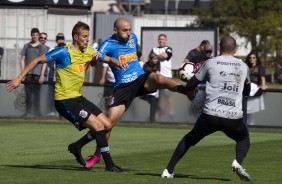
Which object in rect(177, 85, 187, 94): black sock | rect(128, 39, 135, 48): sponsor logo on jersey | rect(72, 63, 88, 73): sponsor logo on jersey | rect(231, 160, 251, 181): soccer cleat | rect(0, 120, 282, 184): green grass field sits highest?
rect(128, 39, 135, 48): sponsor logo on jersey

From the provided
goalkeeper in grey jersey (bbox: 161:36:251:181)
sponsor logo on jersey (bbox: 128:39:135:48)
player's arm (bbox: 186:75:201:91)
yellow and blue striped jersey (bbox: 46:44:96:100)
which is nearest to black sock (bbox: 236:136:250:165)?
goalkeeper in grey jersey (bbox: 161:36:251:181)

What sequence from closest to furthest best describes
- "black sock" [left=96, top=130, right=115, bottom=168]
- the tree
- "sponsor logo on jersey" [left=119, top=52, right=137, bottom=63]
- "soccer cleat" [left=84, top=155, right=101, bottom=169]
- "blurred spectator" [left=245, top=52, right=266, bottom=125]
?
1. "black sock" [left=96, top=130, right=115, bottom=168]
2. "soccer cleat" [left=84, top=155, right=101, bottom=169]
3. "sponsor logo on jersey" [left=119, top=52, right=137, bottom=63]
4. "blurred spectator" [left=245, top=52, right=266, bottom=125]
5. the tree

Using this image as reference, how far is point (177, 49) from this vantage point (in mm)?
32344

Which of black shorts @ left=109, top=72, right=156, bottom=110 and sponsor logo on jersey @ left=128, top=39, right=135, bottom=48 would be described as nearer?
black shorts @ left=109, top=72, right=156, bottom=110

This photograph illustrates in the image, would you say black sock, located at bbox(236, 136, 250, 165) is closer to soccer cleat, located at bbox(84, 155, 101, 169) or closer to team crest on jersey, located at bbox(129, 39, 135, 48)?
soccer cleat, located at bbox(84, 155, 101, 169)

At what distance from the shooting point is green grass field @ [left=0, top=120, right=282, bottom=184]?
44.3ft

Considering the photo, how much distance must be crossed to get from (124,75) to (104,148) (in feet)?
5.25

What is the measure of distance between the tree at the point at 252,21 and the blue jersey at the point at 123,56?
132 ft

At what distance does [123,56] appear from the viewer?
15641mm

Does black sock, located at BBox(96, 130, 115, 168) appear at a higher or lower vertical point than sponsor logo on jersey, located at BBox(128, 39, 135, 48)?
lower

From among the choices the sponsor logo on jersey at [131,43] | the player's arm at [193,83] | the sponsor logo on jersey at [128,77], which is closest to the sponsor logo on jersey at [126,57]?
the sponsor logo on jersey at [131,43]

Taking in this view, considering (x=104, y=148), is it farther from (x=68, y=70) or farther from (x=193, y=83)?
(x=193, y=83)

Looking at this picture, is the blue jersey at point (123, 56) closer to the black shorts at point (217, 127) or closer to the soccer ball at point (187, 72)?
the soccer ball at point (187, 72)

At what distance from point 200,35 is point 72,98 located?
58.2 feet
